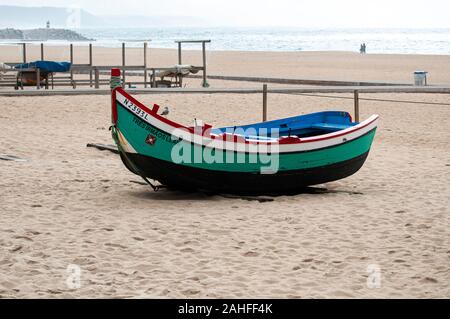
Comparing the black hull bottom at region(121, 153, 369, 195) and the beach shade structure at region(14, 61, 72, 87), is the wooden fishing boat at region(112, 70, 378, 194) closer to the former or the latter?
the black hull bottom at region(121, 153, 369, 195)

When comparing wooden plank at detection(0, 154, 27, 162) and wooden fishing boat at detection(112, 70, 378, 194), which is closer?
wooden fishing boat at detection(112, 70, 378, 194)

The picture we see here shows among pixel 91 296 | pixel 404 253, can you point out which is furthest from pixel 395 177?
pixel 91 296

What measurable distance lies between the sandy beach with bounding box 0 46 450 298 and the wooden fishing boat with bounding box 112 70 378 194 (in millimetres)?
227

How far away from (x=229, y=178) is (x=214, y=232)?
160 centimetres

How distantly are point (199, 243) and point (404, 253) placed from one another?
5.47 feet

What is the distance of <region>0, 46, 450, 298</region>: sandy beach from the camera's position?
18.5 ft

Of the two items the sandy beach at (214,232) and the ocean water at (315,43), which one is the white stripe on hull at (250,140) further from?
the ocean water at (315,43)

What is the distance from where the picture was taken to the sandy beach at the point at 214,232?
563 cm

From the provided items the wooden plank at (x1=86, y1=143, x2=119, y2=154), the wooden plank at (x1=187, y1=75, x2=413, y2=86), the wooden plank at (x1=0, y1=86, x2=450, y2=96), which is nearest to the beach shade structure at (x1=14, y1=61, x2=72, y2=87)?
the wooden plank at (x1=0, y1=86, x2=450, y2=96)

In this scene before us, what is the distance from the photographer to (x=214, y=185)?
8.77 metres

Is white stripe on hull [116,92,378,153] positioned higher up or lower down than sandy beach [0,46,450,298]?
higher up
